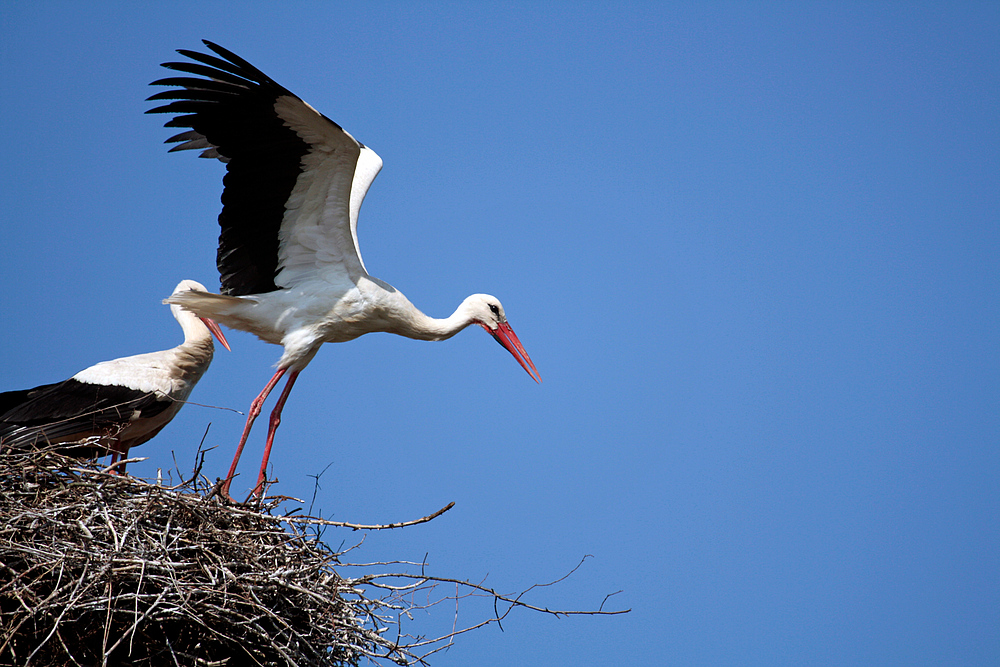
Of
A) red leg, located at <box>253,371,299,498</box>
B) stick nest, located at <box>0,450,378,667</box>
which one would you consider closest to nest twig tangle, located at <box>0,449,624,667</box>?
stick nest, located at <box>0,450,378,667</box>

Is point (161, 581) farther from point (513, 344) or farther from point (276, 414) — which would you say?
point (513, 344)

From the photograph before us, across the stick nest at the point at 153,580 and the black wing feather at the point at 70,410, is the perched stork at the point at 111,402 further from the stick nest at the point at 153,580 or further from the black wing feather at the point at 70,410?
the stick nest at the point at 153,580

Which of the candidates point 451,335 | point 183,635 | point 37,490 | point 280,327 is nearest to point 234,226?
point 280,327

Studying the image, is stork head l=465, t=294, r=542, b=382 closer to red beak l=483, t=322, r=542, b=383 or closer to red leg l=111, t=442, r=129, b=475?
red beak l=483, t=322, r=542, b=383

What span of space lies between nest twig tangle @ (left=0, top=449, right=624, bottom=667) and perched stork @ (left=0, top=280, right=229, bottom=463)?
0.96m

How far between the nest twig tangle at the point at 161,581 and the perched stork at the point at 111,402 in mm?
960

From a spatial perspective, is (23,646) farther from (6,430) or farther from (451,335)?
(451,335)

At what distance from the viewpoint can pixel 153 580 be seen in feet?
11.7

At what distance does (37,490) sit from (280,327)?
175 cm

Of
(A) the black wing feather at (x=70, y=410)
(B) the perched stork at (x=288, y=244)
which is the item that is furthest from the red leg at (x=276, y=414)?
(A) the black wing feather at (x=70, y=410)

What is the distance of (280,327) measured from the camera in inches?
212

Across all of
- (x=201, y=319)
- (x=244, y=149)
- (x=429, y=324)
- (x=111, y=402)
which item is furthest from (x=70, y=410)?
(x=429, y=324)

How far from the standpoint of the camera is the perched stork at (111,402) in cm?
502

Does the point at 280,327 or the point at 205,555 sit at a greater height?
the point at 280,327
